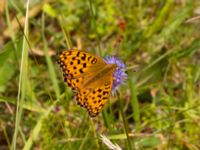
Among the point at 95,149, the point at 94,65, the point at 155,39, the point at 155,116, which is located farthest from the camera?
the point at 155,39

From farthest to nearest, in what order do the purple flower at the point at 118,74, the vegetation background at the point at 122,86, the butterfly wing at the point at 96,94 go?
1. the vegetation background at the point at 122,86
2. the purple flower at the point at 118,74
3. the butterfly wing at the point at 96,94

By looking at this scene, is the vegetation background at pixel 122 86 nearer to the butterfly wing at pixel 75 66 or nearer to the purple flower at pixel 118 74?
the purple flower at pixel 118 74

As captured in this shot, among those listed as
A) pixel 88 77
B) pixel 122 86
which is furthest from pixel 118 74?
pixel 122 86

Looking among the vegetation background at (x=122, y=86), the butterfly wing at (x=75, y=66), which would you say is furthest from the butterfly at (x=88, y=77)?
the vegetation background at (x=122, y=86)

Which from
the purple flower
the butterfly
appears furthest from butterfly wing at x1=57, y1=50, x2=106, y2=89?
the purple flower

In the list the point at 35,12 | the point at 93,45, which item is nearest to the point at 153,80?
the point at 93,45

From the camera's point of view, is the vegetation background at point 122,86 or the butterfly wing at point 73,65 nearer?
the butterfly wing at point 73,65

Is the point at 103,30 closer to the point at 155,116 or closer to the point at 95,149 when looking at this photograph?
the point at 155,116
